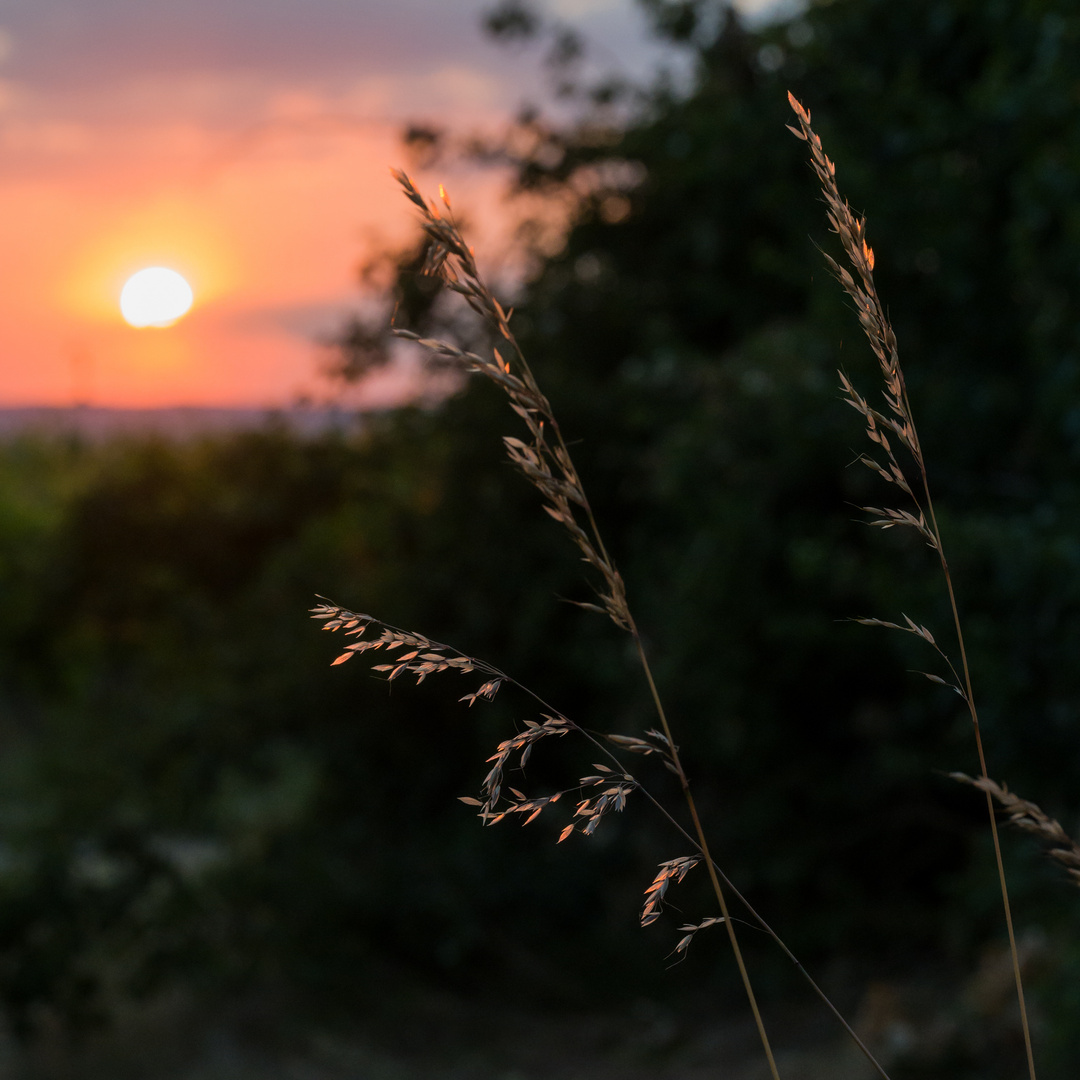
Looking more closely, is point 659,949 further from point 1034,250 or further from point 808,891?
point 1034,250

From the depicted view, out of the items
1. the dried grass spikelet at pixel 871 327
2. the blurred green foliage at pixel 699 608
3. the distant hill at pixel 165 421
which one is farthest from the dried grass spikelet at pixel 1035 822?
the distant hill at pixel 165 421

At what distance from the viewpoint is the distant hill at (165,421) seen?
22.3ft

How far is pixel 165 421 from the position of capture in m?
12.7

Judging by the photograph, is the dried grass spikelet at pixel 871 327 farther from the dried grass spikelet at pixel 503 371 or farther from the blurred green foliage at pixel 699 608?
the blurred green foliage at pixel 699 608

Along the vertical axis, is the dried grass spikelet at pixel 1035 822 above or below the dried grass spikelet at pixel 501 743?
below

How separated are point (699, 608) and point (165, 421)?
31.8 ft

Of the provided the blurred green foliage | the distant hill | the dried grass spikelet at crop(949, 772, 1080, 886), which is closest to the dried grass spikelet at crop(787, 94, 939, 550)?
the dried grass spikelet at crop(949, 772, 1080, 886)

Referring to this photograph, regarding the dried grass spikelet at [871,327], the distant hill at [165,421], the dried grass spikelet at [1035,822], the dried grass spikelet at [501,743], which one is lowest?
the dried grass spikelet at [1035,822]

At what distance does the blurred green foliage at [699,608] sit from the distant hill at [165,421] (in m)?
0.35

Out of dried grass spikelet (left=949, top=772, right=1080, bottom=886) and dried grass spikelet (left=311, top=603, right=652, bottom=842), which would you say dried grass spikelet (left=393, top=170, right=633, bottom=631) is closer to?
dried grass spikelet (left=311, top=603, right=652, bottom=842)

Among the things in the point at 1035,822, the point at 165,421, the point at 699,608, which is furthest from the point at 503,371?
the point at 165,421

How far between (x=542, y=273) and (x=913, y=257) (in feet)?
8.95

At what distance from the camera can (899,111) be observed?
453 cm

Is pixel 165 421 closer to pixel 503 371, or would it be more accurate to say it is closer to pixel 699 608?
pixel 699 608
